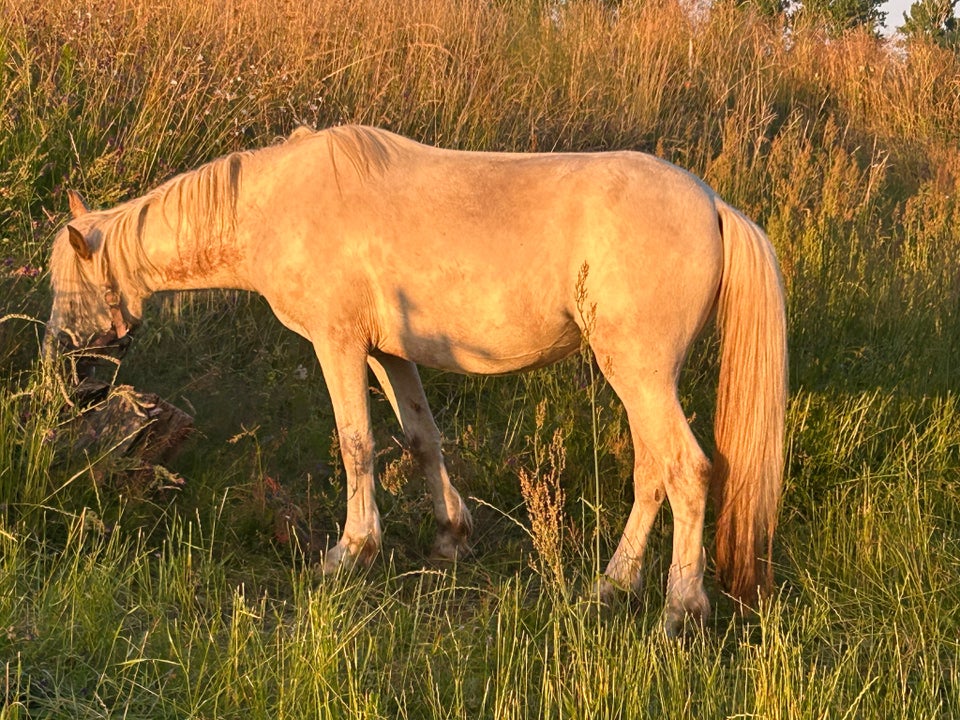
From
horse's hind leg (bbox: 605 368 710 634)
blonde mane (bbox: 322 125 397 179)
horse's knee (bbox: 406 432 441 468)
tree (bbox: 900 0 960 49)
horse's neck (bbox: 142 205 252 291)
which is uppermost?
tree (bbox: 900 0 960 49)

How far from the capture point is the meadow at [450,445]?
332 cm

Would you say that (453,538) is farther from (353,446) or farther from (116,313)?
(116,313)

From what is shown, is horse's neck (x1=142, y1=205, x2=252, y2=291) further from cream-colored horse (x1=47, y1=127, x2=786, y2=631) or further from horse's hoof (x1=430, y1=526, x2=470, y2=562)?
horse's hoof (x1=430, y1=526, x2=470, y2=562)

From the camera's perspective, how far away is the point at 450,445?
5684 mm

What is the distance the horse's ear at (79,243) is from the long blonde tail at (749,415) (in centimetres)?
268

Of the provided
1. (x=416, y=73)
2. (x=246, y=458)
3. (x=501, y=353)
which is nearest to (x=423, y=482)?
(x=246, y=458)

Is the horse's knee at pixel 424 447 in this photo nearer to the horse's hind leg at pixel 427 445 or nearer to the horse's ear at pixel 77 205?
the horse's hind leg at pixel 427 445

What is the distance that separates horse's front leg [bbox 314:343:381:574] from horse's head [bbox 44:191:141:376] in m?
1.05

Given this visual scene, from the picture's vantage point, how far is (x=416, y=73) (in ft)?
27.4

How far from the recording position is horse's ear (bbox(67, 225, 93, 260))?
4836 mm

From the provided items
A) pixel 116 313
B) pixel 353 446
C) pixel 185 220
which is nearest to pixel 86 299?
pixel 116 313

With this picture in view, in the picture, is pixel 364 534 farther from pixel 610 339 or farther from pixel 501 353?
pixel 610 339

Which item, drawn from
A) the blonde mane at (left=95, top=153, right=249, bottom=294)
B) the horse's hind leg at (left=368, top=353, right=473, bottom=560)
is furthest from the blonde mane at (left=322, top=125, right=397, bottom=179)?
the horse's hind leg at (left=368, top=353, right=473, bottom=560)

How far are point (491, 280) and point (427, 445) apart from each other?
3.49 feet
